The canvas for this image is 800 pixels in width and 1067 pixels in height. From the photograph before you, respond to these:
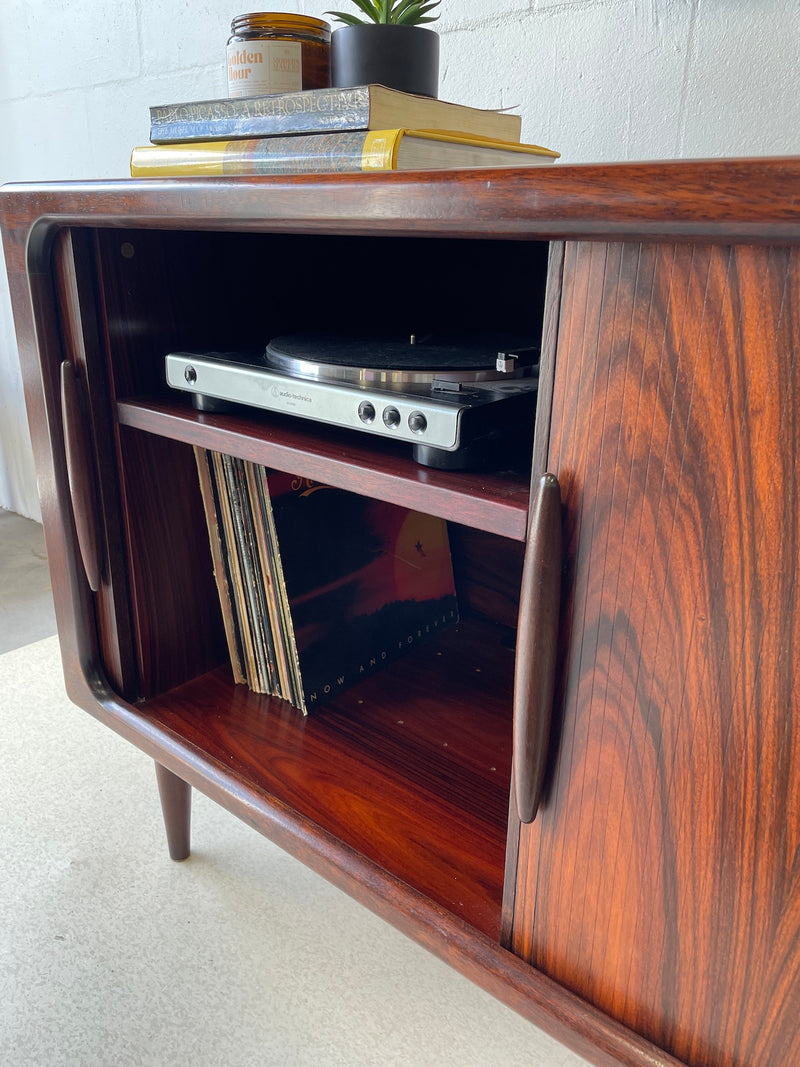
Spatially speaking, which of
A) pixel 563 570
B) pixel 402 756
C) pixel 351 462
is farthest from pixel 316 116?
pixel 402 756

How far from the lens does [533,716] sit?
465 millimetres

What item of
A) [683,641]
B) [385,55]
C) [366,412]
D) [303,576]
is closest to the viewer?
[683,641]

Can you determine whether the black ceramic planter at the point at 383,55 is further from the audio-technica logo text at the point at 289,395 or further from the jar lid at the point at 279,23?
the audio-technica logo text at the point at 289,395

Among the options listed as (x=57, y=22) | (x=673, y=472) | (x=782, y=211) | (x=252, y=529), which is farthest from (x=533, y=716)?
(x=57, y=22)

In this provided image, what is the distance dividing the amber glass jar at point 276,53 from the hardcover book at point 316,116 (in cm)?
7

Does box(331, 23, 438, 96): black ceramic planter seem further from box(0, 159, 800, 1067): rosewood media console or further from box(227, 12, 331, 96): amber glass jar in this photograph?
box(0, 159, 800, 1067): rosewood media console

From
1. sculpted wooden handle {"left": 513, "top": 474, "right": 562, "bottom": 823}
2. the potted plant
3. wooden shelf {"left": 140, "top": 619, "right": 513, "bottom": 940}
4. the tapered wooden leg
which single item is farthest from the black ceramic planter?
the tapered wooden leg

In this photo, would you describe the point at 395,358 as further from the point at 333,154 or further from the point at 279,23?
the point at 279,23

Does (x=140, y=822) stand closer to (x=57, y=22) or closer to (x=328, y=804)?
(x=328, y=804)

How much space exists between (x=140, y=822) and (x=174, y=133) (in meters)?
0.77

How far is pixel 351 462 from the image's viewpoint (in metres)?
0.55

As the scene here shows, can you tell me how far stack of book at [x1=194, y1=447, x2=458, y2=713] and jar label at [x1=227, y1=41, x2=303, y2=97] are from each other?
0.32 meters

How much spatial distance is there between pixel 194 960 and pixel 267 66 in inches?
32.9

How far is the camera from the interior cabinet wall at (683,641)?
370mm
